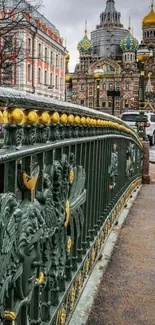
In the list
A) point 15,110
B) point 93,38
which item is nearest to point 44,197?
point 15,110

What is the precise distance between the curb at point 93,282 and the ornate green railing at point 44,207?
69mm

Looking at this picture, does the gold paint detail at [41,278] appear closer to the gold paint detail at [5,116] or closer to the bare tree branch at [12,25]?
the gold paint detail at [5,116]

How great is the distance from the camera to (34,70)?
42750 millimetres

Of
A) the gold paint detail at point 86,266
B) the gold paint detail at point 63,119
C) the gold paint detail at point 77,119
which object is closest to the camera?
the gold paint detail at point 63,119

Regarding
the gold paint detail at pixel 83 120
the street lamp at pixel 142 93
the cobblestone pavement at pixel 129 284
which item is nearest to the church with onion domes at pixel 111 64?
the street lamp at pixel 142 93

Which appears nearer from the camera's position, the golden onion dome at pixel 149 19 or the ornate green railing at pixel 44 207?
the ornate green railing at pixel 44 207

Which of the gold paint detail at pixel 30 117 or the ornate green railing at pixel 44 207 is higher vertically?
the gold paint detail at pixel 30 117

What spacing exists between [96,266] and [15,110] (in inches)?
91.8

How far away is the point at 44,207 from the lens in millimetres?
1676

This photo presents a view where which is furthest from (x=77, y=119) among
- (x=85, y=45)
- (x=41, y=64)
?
(x=85, y=45)

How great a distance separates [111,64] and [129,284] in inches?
3389

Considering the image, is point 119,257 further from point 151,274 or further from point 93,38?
point 93,38

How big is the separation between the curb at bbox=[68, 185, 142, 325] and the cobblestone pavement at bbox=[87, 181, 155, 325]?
32 mm

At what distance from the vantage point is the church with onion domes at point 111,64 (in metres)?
84.0
